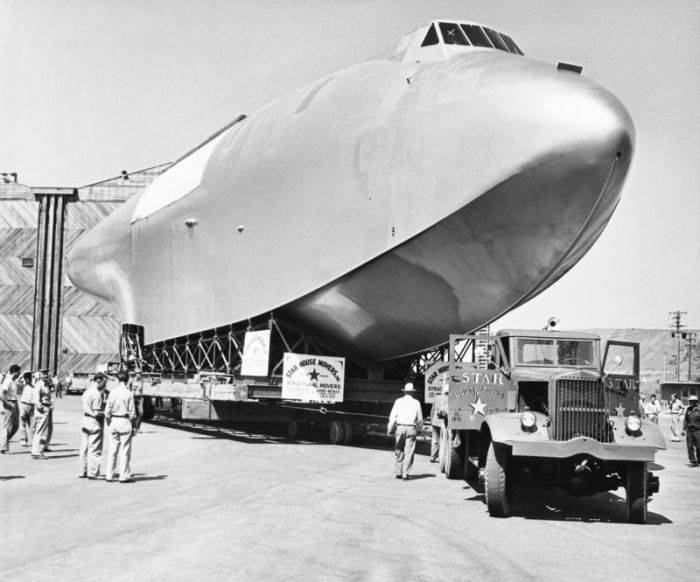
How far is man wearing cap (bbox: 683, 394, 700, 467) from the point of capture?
59.2 feet

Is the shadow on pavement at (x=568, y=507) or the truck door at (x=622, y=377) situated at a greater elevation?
the truck door at (x=622, y=377)

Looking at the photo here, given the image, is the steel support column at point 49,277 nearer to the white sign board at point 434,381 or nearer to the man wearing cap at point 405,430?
the white sign board at point 434,381

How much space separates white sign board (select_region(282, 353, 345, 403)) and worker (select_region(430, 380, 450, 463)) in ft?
8.93

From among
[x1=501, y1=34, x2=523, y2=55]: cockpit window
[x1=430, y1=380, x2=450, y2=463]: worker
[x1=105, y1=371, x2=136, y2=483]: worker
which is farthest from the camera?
[x1=501, y1=34, x2=523, y2=55]: cockpit window

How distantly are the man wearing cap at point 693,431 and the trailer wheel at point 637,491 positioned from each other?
885 cm

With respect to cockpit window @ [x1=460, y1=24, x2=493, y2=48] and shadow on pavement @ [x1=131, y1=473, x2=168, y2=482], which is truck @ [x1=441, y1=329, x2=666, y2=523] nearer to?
shadow on pavement @ [x1=131, y1=473, x2=168, y2=482]

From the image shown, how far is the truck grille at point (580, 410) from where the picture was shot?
10.1m

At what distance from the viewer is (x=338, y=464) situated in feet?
49.8

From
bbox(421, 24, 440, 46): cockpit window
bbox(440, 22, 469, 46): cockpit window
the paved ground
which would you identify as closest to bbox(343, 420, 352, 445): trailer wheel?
the paved ground

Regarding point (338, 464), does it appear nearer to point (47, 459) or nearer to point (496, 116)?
point (47, 459)

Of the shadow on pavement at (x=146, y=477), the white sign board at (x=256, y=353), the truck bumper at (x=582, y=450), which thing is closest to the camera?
the truck bumper at (x=582, y=450)

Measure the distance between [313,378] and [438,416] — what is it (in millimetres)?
4265

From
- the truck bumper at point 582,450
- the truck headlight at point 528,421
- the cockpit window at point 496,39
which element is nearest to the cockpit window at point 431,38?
the cockpit window at point 496,39

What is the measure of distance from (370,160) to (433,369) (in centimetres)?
428
